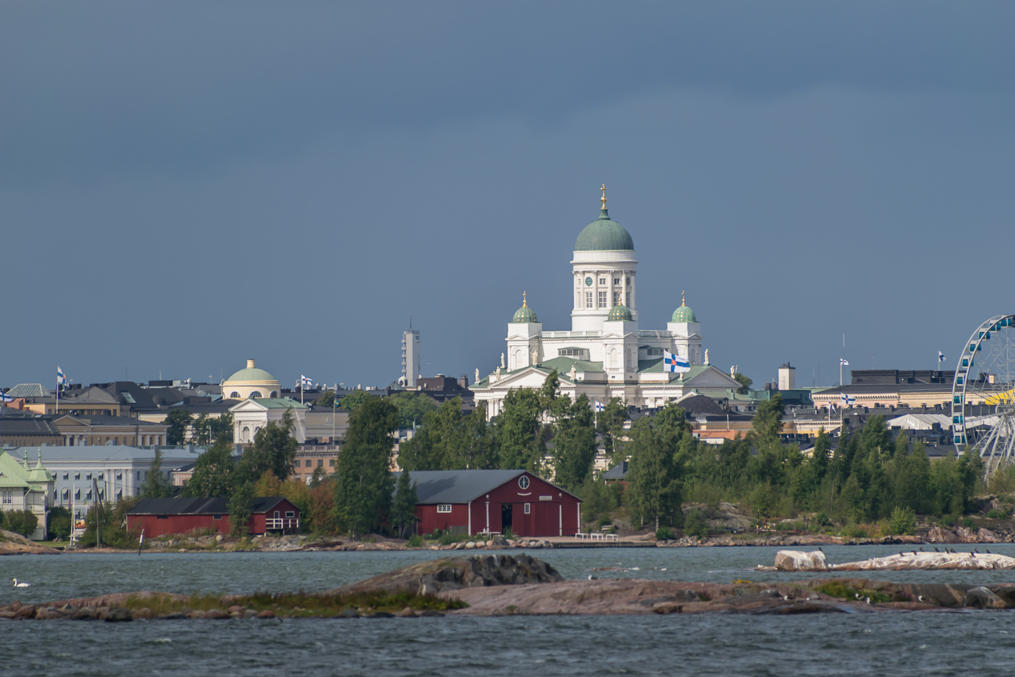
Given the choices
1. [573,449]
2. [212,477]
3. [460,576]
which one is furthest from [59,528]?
[460,576]

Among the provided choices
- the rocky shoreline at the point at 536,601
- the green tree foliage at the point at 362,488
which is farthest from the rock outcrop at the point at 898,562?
the green tree foliage at the point at 362,488

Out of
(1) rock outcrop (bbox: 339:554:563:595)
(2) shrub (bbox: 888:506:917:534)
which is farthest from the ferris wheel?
(1) rock outcrop (bbox: 339:554:563:595)

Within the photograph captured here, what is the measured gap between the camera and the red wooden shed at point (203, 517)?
122 meters

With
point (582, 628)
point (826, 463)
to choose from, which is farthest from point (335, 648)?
point (826, 463)

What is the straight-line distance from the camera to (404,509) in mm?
118938

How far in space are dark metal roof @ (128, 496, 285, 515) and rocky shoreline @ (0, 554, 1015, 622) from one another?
5985 centimetres

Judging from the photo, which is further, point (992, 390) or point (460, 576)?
point (992, 390)

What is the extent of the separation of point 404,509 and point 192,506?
12.0 meters

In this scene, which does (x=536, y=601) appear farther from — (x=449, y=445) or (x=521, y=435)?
(x=521, y=435)

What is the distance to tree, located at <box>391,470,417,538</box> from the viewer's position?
11881 centimetres

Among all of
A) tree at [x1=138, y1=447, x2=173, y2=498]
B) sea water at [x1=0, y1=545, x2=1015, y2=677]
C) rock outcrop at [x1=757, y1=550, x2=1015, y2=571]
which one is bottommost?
sea water at [x1=0, y1=545, x2=1015, y2=677]

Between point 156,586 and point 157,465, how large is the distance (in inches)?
2069

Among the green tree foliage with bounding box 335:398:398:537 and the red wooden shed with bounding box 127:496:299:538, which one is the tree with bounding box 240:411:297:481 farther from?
the green tree foliage with bounding box 335:398:398:537

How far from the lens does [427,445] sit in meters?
134
